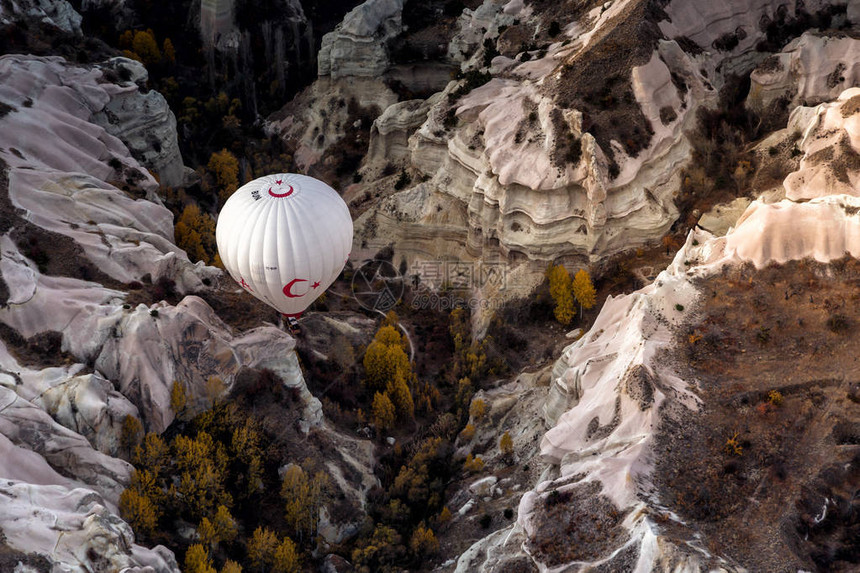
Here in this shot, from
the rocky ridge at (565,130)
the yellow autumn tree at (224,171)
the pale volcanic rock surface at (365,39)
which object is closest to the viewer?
the rocky ridge at (565,130)

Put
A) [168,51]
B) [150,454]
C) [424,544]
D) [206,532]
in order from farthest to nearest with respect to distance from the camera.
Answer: [168,51]
[424,544]
[150,454]
[206,532]

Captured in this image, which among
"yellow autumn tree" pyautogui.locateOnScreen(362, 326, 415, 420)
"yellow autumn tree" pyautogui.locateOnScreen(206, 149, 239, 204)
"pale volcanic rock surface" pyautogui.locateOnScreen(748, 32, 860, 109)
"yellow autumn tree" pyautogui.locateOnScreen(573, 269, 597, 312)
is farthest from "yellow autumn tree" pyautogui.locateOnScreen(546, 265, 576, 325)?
"yellow autumn tree" pyautogui.locateOnScreen(206, 149, 239, 204)

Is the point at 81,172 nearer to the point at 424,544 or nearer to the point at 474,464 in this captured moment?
the point at 474,464

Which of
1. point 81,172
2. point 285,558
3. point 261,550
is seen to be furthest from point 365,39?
point 285,558

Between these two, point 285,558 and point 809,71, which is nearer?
point 285,558

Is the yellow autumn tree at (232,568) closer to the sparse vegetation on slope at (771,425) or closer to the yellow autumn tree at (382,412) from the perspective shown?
the yellow autumn tree at (382,412)

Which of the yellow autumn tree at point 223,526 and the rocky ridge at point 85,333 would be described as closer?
the rocky ridge at point 85,333

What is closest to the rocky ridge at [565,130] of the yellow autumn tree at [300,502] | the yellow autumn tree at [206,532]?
the yellow autumn tree at [300,502]

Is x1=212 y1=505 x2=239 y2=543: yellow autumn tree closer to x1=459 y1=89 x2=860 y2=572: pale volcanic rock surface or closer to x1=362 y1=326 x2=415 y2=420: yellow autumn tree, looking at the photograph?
x1=459 y1=89 x2=860 y2=572: pale volcanic rock surface
